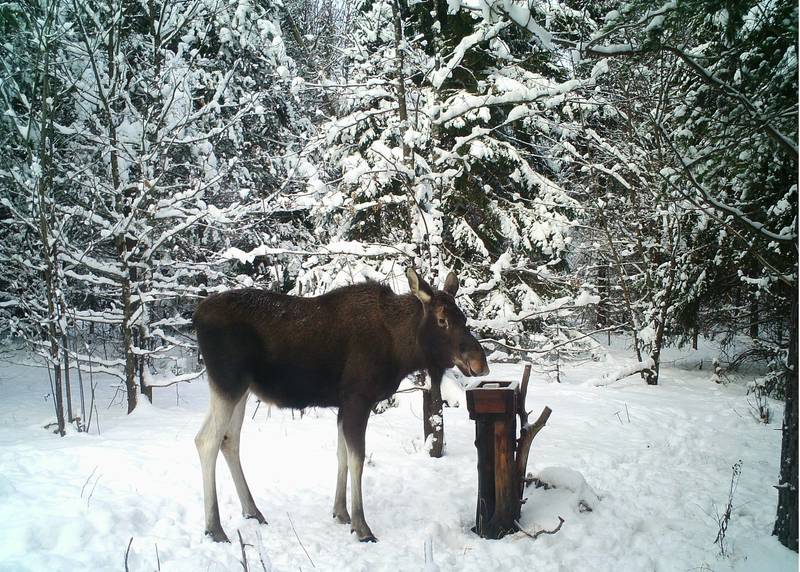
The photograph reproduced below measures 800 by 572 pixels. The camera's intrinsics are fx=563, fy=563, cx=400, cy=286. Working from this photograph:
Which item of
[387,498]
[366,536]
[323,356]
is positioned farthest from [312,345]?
[387,498]

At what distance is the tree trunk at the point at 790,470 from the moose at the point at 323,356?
→ 2357mm

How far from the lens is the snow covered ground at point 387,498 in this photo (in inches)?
152

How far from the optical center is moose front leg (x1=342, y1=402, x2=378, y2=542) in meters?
4.39

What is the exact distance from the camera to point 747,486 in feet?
18.9

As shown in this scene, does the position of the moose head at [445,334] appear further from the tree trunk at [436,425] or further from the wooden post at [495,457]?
the tree trunk at [436,425]

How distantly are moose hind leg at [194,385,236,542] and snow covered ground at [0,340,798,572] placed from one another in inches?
9.9

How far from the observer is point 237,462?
15.2 ft

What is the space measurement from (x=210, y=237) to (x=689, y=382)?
413 inches

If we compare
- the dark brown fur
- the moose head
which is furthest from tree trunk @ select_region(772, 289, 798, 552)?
the dark brown fur

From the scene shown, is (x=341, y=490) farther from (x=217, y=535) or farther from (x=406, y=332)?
(x=406, y=332)

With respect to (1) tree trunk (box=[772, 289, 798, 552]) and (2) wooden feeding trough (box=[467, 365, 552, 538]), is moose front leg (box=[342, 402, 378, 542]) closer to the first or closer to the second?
(2) wooden feeding trough (box=[467, 365, 552, 538])

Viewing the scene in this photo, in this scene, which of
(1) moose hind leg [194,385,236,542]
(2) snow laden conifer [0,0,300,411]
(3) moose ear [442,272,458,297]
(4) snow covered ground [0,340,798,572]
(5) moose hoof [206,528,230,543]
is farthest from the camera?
(2) snow laden conifer [0,0,300,411]

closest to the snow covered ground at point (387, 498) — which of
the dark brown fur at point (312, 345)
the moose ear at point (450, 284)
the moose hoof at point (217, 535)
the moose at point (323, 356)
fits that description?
the moose hoof at point (217, 535)

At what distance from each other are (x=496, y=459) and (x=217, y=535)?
7.19ft
